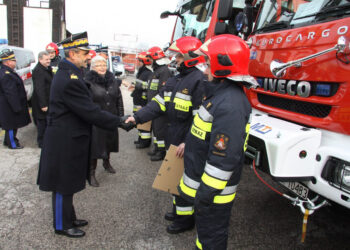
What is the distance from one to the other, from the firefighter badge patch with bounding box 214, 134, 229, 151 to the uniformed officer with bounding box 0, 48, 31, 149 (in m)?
4.91

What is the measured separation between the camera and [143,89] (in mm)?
6055

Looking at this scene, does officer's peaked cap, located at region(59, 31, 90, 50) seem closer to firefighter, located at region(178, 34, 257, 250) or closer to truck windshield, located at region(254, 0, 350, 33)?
firefighter, located at region(178, 34, 257, 250)

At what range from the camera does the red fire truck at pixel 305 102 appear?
2.02 meters

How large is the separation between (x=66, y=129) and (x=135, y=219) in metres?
1.34

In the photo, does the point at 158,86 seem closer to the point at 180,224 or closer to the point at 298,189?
the point at 180,224

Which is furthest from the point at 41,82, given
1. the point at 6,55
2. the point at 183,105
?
the point at 183,105

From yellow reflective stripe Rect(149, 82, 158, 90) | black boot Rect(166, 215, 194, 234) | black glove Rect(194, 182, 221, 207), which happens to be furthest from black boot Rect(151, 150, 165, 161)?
black glove Rect(194, 182, 221, 207)

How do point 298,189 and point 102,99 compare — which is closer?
point 298,189

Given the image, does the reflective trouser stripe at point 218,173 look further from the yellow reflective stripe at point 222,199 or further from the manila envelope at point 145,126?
the manila envelope at point 145,126

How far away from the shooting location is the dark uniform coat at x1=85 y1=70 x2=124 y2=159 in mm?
3932

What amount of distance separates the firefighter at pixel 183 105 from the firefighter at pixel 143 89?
2660 mm

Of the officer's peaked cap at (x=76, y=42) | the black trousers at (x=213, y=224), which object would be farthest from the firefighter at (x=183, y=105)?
the officer's peaked cap at (x=76, y=42)

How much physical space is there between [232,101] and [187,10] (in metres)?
4.37

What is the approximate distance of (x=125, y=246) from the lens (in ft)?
8.73
